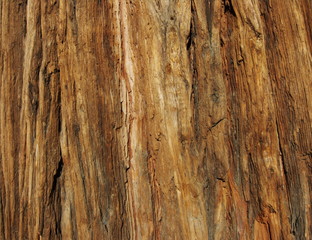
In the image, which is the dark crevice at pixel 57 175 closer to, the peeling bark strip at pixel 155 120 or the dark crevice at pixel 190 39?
the peeling bark strip at pixel 155 120

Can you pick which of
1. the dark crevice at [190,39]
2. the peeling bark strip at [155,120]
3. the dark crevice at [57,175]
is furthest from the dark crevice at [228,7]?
the dark crevice at [57,175]

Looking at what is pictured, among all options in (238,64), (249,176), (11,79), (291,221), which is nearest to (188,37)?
(238,64)

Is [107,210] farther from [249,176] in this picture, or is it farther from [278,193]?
[278,193]

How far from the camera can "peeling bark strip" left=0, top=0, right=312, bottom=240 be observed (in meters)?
1.70

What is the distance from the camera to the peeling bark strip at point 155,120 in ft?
5.57

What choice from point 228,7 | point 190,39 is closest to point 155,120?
point 190,39

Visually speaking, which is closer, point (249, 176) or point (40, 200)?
point (40, 200)

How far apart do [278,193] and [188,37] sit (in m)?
0.83

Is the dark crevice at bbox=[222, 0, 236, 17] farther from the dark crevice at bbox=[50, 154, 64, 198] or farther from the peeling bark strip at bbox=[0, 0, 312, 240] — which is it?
the dark crevice at bbox=[50, 154, 64, 198]

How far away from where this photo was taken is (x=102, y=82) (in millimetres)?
1784

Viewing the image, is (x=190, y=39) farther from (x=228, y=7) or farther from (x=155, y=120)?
(x=155, y=120)

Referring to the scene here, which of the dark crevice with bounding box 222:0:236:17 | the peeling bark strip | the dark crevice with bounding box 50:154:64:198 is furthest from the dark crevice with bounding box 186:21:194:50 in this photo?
the dark crevice with bounding box 50:154:64:198

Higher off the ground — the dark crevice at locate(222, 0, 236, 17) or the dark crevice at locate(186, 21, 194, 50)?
the dark crevice at locate(222, 0, 236, 17)

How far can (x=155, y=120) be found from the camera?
1780 mm
